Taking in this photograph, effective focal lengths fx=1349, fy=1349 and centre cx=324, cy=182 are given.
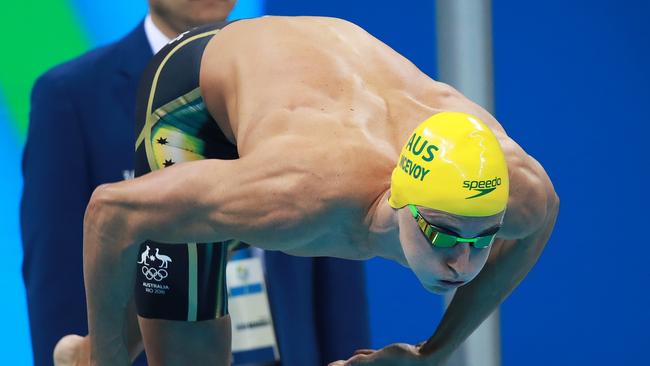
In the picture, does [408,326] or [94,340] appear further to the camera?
[408,326]

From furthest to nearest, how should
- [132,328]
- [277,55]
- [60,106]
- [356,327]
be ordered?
1. [356,327]
2. [60,106]
3. [132,328]
4. [277,55]

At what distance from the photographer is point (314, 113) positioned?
2.84 meters

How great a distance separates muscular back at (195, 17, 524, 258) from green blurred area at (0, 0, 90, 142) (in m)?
1.83

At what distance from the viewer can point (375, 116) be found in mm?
2889

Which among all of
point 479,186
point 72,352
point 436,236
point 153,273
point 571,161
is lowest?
point 571,161

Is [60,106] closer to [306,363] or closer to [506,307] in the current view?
[306,363]

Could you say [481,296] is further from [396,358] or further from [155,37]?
[155,37]

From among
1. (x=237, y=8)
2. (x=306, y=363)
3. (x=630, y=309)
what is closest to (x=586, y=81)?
(x=630, y=309)

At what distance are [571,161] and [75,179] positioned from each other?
85.5 inches

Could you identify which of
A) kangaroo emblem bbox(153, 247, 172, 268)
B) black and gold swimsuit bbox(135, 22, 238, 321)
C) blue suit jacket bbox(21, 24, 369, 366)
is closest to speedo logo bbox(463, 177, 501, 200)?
black and gold swimsuit bbox(135, 22, 238, 321)

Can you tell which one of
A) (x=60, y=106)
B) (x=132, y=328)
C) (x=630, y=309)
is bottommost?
(x=630, y=309)

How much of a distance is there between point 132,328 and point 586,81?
2.59 meters

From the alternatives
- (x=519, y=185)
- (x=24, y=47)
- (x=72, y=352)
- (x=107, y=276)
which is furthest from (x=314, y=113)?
(x=24, y=47)

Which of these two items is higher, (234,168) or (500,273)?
(234,168)
